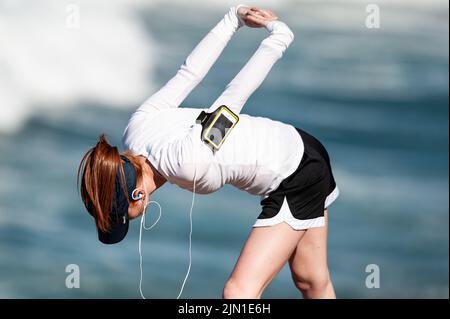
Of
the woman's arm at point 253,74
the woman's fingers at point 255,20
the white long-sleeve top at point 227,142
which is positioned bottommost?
the white long-sleeve top at point 227,142

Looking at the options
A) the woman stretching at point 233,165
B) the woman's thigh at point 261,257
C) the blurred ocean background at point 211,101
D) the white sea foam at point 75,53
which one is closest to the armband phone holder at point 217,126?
the woman stretching at point 233,165

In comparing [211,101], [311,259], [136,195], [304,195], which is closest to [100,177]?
[136,195]

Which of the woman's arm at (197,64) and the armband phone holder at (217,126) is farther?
the woman's arm at (197,64)

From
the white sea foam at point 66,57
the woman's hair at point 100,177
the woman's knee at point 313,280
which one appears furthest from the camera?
the white sea foam at point 66,57

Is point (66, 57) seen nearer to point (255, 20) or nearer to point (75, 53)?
point (75, 53)

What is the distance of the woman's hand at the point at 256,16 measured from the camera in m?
2.99

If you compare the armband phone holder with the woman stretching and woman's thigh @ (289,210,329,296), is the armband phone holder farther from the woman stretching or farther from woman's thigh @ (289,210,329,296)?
woman's thigh @ (289,210,329,296)

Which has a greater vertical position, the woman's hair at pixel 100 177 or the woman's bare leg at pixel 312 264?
the woman's hair at pixel 100 177

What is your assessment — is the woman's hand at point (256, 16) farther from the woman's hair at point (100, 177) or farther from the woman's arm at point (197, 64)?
the woman's hair at point (100, 177)

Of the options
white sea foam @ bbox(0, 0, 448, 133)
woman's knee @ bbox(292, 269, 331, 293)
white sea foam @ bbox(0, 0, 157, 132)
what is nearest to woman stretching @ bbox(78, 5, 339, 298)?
woman's knee @ bbox(292, 269, 331, 293)

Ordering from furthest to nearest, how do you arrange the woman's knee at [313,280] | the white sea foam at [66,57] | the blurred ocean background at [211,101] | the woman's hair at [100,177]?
the white sea foam at [66,57]
the blurred ocean background at [211,101]
the woman's knee at [313,280]
the woman's hair at [100,177]

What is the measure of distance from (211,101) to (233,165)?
2.89 m
